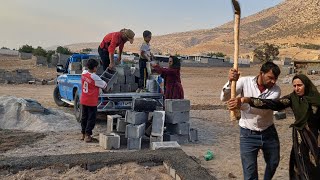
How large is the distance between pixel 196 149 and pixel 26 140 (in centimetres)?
351

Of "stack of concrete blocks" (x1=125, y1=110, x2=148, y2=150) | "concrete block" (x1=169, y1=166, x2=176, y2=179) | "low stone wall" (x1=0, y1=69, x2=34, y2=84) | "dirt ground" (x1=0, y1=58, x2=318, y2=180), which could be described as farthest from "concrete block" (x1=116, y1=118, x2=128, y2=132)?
"low stone wall" (x1=0, y1=69, x2=34, y2=84)

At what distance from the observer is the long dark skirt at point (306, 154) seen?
4238mm

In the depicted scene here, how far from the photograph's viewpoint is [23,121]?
1066cm

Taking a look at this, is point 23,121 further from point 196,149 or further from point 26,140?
point 196,149

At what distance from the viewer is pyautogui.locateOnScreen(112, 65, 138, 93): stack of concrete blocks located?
1063 centimetres

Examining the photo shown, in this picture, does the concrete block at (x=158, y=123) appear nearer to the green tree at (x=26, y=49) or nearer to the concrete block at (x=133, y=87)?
the concrete block at (x=133, y=87)

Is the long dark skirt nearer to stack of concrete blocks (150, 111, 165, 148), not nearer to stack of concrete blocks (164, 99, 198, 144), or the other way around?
stack of concrete blocks (150, 111, 165, 148)

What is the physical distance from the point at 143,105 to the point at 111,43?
7.41ft

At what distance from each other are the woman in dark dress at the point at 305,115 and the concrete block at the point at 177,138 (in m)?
4.19

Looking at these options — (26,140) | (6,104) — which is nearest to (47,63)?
(6,104)

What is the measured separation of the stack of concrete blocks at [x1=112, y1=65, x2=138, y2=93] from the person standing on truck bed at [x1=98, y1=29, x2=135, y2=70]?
1.19 ft

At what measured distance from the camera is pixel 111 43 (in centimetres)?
1011

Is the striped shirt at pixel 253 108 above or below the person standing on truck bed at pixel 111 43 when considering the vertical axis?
below

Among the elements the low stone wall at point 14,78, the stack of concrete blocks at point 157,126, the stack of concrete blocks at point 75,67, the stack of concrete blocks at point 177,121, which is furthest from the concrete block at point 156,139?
the low stone wall at point 14,78
